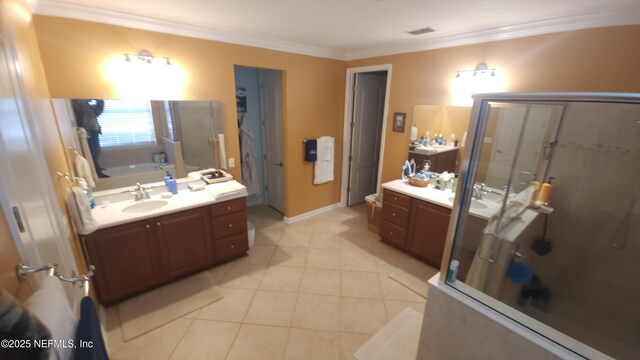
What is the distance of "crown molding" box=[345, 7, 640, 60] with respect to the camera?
6.35ft

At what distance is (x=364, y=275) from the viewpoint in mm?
2910

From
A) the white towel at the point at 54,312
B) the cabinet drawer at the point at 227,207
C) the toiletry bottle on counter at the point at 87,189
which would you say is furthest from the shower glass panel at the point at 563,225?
the toiletry bottle on counter at the point at 87,189

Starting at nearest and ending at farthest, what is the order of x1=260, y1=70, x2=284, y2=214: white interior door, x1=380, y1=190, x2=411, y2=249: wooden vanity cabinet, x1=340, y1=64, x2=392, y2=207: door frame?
x1=380, y1=190, x2=411, y2=249: wooden vanity cabinet → x1=340, y1=64, x2=392, y2=207: door frame → x1=260, y1=70, x2=284, y2=214: white interior door

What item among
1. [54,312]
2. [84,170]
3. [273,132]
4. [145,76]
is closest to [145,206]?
[84,170]

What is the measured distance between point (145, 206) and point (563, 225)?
13.0 feet

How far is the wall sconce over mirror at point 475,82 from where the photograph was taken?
8.49 feet

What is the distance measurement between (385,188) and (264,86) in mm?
2431

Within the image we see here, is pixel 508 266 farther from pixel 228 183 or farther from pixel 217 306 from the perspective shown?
pixel 228 183

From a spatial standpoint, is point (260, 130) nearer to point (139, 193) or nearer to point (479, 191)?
point (139, 193)

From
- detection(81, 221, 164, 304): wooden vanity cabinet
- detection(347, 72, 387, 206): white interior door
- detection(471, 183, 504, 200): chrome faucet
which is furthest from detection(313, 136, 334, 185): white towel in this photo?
detection(471, 183, 504, 200): chrome faucet

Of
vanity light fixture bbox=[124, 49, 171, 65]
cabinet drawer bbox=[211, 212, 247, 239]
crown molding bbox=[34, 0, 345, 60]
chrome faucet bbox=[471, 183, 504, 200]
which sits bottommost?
cabinet drawer bbox=[211, 212, 247, 239]

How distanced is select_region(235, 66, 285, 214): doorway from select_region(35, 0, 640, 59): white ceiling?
103 centimetres

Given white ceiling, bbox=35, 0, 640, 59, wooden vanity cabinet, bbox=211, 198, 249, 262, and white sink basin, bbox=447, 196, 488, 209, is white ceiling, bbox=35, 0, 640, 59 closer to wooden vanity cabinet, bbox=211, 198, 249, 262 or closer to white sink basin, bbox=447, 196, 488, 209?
white sink basin, bbox=447, 196, 488, 209

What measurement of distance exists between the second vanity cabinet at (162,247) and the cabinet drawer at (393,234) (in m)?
1.75
